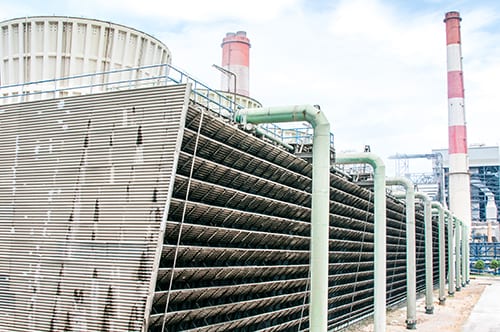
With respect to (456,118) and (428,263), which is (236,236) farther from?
(456,118)

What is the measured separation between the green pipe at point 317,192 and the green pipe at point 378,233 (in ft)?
26.6

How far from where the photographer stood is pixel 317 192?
19266 millimetres

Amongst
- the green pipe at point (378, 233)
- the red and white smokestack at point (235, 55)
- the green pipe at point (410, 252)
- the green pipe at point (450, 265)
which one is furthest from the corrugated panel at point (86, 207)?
the green pipe at point (450, 265)

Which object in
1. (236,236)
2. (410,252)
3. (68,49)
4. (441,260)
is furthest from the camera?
(441,260)

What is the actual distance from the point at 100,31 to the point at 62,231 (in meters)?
10.8

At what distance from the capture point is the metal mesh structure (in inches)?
588

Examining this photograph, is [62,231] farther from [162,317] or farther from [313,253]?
[313,253]

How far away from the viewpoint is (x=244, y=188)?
19859 millimetres

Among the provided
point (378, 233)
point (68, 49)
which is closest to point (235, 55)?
point (378, 233)

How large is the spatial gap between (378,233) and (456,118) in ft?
154

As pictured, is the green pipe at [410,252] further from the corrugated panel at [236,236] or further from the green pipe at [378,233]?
the green pipe at [378,233]

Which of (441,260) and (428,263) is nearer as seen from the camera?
(428,263)

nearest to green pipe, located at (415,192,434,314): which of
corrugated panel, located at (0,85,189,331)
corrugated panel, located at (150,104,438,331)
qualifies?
corrugated panel, located at (150,104,438,331)

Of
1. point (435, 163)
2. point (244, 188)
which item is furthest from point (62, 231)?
point (435, 163)
